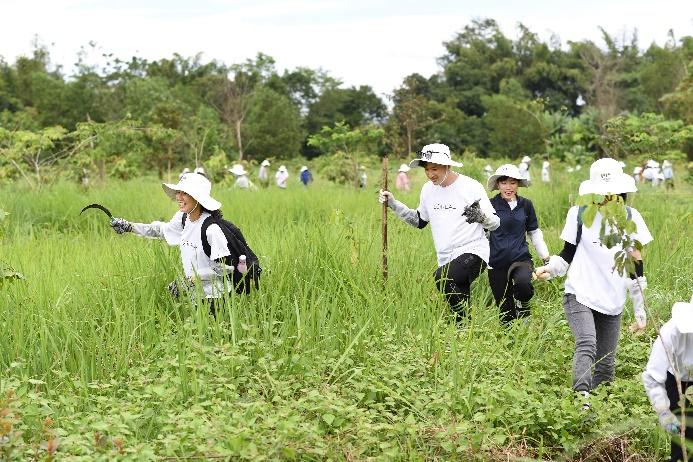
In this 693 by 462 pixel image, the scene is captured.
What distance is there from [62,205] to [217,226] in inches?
261

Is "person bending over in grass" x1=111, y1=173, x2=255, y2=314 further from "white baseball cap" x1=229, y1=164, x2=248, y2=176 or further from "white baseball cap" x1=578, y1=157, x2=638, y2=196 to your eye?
"white baseball cap" x1=229, y1=164, x2=248, y2=176

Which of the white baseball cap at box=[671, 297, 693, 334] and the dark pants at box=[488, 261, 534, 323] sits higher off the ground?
the white baseball cap at box=[671, 297, 693, 334]

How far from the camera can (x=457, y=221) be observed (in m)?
6.18

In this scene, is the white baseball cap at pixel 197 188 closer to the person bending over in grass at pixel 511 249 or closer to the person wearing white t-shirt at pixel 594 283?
the person wearing white t-shirt at pixel 594 283

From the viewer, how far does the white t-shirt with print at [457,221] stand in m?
6.17

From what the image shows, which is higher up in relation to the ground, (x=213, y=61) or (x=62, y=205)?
(x=213, y=61)

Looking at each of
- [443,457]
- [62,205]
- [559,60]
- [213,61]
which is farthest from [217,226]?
[559,60]

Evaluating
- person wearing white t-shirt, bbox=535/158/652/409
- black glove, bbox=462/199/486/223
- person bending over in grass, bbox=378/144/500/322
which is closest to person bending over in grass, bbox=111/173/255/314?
person bending over in grass, bbox=378/144/500/322

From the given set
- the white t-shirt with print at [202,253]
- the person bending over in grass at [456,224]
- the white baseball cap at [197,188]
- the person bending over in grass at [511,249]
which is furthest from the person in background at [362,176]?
the white baseball cap at [197,188]

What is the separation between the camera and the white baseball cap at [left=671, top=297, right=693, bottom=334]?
3.34 metres

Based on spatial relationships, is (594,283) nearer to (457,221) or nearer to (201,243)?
(457,221)

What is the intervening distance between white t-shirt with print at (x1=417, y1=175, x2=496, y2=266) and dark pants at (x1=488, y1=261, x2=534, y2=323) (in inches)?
12.2

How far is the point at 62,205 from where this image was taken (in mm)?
11406

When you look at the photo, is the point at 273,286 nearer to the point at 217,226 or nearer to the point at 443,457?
the point at 217,226
